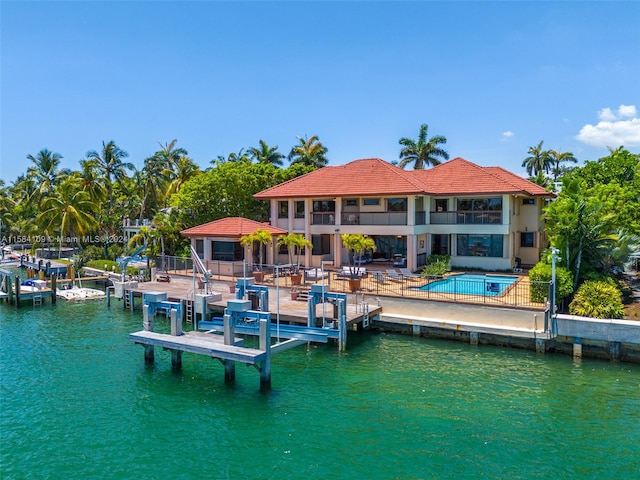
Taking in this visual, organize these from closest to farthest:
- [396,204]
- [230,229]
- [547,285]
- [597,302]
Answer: [597,302] → [547,285] → [230,229] → [396,204]

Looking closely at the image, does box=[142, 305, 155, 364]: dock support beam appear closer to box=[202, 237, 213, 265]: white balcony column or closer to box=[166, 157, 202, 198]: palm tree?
box=[202, 237, 213, 265]: white balcony column

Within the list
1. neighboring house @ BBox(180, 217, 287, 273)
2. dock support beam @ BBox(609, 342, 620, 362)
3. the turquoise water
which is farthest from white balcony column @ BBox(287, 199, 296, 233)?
dock support beam @ BBox(609, 342, 620, 362)

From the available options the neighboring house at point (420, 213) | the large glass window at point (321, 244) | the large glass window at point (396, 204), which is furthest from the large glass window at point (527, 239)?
the large glass window at point (321, 244)

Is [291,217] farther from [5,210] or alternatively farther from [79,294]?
[5,210]

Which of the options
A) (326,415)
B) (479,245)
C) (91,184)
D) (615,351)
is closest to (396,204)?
(479,245)

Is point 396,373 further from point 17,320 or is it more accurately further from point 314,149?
point 314,149

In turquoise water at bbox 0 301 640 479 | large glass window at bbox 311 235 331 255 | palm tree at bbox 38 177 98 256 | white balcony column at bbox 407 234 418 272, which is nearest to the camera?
turquoise water at bbox 0 301 640 479
